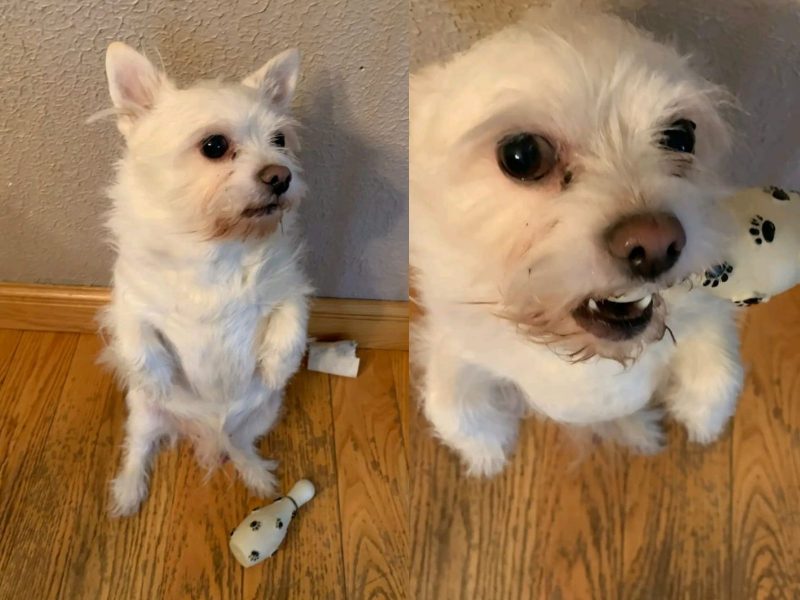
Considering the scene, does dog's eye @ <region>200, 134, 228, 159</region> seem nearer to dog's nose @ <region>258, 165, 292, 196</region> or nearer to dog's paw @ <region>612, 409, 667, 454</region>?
dog's nose @ <region>258, 165, 292, 196</region>

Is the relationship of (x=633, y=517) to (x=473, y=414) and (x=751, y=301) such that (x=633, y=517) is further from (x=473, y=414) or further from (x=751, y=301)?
(x=751, y=301)

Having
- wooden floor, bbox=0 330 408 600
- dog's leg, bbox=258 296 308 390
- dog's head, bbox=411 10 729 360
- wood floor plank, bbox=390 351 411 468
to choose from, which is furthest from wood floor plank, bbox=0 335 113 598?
dog's head, bbox=411 10 729 360

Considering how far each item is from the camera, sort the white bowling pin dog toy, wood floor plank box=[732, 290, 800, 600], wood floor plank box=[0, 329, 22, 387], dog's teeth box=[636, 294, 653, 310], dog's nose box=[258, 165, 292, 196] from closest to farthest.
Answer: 1. dog's teeth box=[636, 294, 653, 310]
2. dog's nose box=[258, 165, 292, 196]
3. wood floor plank box=[732, 290, 800, 600]
4. the white bowling pin dog toy
5. wood floor plank box=[0, 329, 22, 387]

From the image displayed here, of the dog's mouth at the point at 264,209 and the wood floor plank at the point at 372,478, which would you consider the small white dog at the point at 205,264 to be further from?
the wood floor plank at the point at 372,478

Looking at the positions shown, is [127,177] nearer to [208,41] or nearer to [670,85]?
[208,41]

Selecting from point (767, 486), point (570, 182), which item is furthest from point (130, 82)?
point (767, 486)

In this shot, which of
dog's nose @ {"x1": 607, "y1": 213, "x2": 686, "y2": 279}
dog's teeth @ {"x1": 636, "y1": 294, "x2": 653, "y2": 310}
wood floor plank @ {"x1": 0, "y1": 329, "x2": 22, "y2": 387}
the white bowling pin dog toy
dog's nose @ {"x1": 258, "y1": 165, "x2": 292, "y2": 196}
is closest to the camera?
dog's nose @ {"x1": 607, "y1": 213, "x2": 686, "y2": 279}

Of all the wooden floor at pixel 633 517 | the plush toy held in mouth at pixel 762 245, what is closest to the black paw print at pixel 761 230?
the plush toy held in mouth at pixel 762 245
